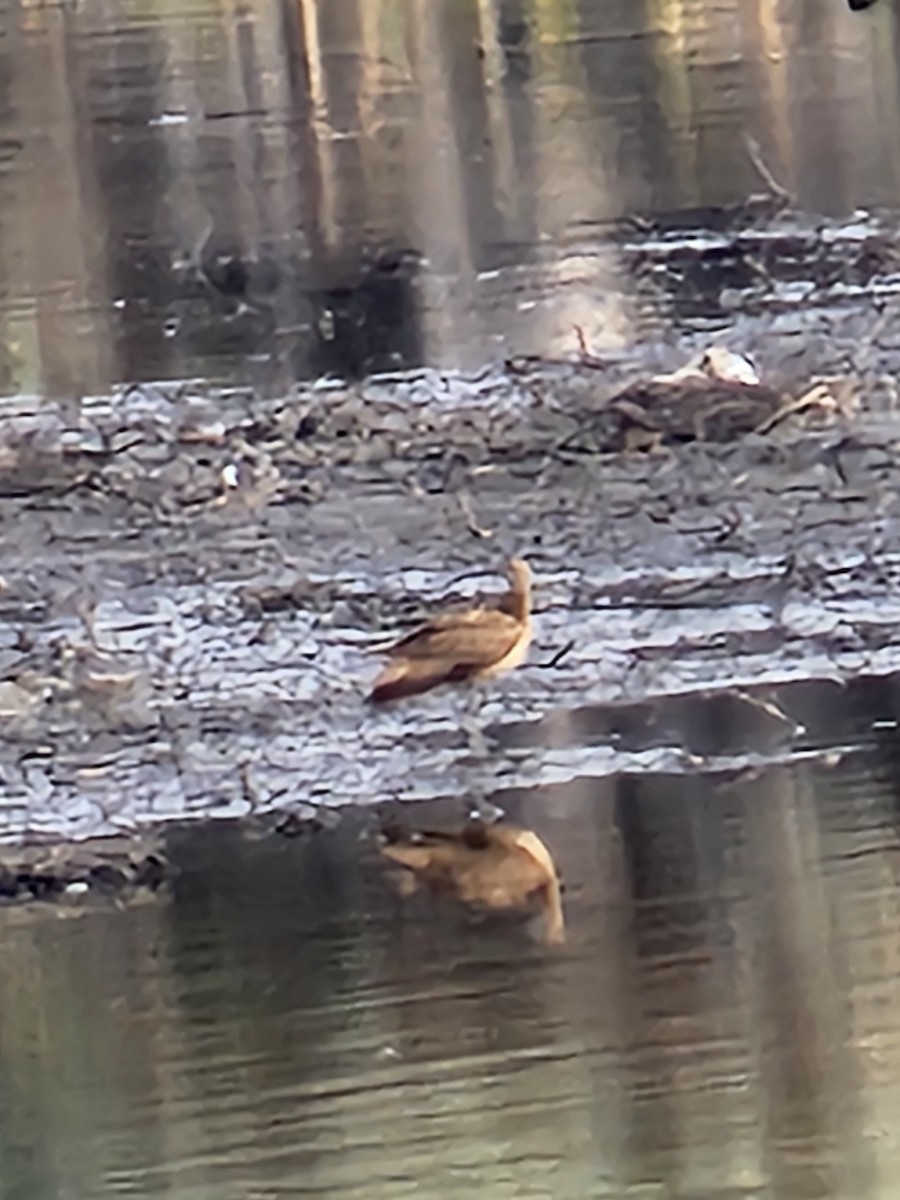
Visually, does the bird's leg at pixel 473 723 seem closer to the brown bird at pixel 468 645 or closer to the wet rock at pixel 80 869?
the brown bird at pixel 468 645

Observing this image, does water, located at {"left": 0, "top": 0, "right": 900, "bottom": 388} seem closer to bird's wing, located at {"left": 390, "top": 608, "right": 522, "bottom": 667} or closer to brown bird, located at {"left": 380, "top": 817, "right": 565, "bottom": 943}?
bird's wing, located at {"left": 390, "top": 608, "right": 522, "bottom": 667}

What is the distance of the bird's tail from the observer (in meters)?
0.79

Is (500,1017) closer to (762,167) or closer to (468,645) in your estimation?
(468,645)

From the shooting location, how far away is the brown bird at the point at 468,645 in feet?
2.61

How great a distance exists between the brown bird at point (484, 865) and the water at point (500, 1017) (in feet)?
0.04

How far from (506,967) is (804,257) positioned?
0.46m

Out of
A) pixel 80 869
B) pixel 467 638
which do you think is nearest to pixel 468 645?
pixel 467 638

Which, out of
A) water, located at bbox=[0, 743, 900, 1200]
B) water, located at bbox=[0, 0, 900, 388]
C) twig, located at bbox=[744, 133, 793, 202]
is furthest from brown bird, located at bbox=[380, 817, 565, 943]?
twig, located at bbox=[744, 133, 793, 202]

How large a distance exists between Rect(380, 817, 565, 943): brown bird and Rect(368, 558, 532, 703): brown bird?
3.3 inches

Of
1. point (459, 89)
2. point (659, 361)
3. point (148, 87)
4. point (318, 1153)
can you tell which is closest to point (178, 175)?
point (148, 87)

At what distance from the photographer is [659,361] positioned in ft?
2.67

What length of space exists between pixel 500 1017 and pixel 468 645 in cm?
21

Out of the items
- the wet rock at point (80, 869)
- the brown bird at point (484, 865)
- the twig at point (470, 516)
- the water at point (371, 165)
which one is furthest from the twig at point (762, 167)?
the wet rock at point (80, 869)

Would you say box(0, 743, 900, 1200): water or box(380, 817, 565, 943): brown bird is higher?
box(380, 817, 565, 943): brown bird
